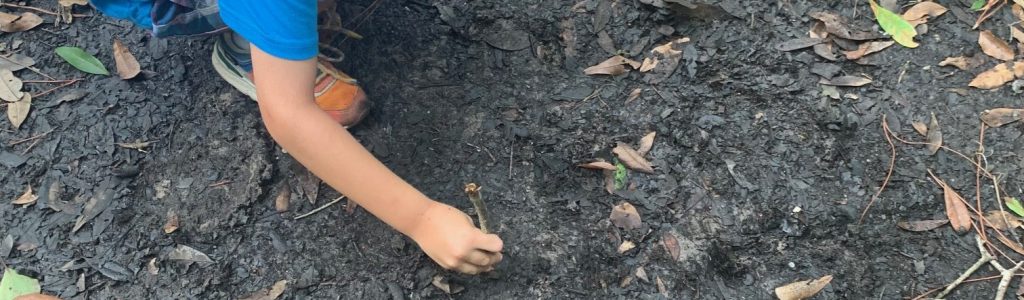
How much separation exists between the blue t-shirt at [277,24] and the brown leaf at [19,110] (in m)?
1.04

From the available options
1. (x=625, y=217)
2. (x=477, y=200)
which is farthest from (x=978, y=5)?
(x=477, y=200)

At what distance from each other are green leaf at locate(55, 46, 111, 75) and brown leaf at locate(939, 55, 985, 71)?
233 centimetres

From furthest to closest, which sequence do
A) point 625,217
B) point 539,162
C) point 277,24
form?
point 539,162 → point 625,217 → point 277,24

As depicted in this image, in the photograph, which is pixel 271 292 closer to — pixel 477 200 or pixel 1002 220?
pixel 477 200

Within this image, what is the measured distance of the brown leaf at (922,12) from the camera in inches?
84.0

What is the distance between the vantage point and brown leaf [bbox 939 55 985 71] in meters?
2.04

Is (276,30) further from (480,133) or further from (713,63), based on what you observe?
(713,63)

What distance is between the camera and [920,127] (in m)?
1.95

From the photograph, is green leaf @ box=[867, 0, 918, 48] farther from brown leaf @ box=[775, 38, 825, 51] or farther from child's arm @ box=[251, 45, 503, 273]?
child's arm @ box=[251, 45, 503, 273]

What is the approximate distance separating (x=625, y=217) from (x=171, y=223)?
1.12m

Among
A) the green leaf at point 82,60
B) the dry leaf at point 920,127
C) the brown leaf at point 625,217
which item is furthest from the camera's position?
the green leaf at point 82,60

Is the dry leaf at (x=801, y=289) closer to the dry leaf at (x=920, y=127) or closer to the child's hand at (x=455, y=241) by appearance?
the dry leaf at (x=920, y=127)

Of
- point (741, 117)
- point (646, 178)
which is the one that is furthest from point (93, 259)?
point (741, 117)

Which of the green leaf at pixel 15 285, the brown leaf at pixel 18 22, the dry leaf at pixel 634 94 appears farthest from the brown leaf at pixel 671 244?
the brown leaf at pixel 18 22
